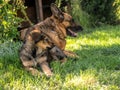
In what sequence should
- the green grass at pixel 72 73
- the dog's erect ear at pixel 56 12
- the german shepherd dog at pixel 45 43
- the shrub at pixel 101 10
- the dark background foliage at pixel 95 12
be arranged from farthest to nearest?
the shrub at pixel 101 10 < the dark background foliage at pixel 95 12 < the dog's erect ear at pixel 56 12 < the german shepherd dog at pixel 45 43 < the green grass at pixel 72 73

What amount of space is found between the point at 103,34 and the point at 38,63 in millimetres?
5316

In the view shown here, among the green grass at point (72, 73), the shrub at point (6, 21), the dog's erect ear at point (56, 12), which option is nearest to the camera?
the green grass at point (72, 73)

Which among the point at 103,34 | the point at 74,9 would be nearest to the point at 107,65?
the point at 103,34

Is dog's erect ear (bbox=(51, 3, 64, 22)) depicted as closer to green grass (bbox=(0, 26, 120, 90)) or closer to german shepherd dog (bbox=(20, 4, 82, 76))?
german shepherd dog (bbox=(20, 4, 82, 76))

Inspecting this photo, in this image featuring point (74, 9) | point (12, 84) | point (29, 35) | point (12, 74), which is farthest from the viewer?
point (74, 9)

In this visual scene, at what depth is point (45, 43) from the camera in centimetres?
646

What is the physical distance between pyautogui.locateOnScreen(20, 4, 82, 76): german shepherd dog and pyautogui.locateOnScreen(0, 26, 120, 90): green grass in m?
0.17

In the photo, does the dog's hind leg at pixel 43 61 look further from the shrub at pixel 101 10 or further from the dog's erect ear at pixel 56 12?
the shrub at pixel 101 10

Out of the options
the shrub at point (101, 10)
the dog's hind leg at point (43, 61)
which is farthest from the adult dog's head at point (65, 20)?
the shrub at point (101, 10)

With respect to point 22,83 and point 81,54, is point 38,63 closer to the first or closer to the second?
point 22,83

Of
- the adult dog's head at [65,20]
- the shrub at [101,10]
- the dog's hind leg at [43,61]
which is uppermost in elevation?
the adult dog's head at [65,20]

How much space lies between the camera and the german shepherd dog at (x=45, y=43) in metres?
6.24

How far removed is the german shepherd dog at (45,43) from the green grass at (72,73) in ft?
0.56

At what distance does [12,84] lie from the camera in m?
5.46
